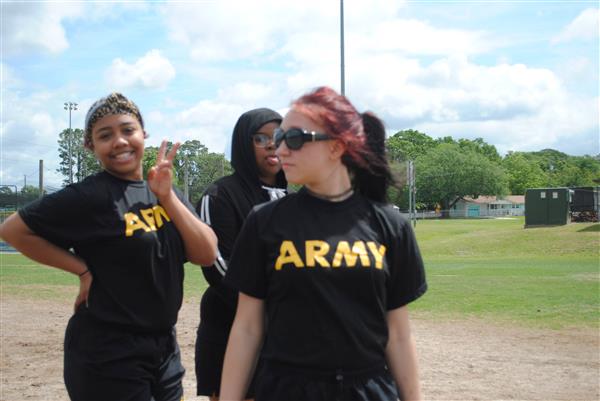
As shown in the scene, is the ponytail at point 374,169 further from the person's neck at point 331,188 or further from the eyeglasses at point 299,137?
the eyeglasses at point 299,137

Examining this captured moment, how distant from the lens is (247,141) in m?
3.63

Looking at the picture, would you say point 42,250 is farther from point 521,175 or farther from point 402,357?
point 521,175

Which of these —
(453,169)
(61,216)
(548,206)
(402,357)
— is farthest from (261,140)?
(453,169)

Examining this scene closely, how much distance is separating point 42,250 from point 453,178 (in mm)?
111847

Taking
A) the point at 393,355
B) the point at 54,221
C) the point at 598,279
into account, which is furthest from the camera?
the point at 598,279

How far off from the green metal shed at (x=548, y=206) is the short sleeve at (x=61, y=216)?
1571 inches

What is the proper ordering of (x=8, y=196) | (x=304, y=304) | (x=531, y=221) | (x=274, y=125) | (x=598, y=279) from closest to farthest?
(x=304, y=304) < (x=274, y=125) < (x=598, y=279) < (x=8, y=196) < (x=531, y=221)

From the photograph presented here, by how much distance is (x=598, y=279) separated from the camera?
1684cm

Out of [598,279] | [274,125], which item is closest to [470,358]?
[274,125]

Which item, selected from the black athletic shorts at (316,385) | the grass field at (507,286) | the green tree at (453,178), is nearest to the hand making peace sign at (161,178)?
the black athletic shorts at (316,385)

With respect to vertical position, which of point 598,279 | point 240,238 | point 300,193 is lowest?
point 598,279

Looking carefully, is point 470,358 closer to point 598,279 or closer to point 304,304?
point 304,304

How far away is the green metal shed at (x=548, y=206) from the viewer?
39.6 metres

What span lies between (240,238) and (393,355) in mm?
786
